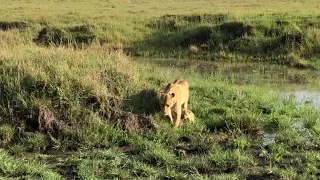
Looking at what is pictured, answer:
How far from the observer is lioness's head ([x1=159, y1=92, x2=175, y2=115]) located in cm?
876

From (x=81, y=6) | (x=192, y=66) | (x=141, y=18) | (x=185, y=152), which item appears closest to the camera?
(x=185, y=152)

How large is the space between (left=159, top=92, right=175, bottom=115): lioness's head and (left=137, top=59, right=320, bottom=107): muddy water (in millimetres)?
3860

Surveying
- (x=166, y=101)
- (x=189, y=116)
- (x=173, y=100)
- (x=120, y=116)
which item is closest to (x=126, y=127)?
(x=120, y=116)

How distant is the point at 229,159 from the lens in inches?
290

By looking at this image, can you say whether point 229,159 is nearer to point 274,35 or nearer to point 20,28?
point 274,35

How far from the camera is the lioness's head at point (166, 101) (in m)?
8.76

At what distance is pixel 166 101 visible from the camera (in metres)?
8.76

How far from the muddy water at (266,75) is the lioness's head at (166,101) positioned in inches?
152

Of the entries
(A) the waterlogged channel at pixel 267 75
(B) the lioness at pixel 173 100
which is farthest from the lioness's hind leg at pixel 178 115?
(A) the waterlogged channel at pixel 267 75

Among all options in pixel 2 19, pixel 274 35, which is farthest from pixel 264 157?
pixel 2 19

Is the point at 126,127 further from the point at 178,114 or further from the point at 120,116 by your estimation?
the point at 178,114

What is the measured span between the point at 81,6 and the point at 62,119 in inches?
1034

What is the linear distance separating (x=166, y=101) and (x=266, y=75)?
8.22m

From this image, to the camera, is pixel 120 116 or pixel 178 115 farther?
pixel 120 116
